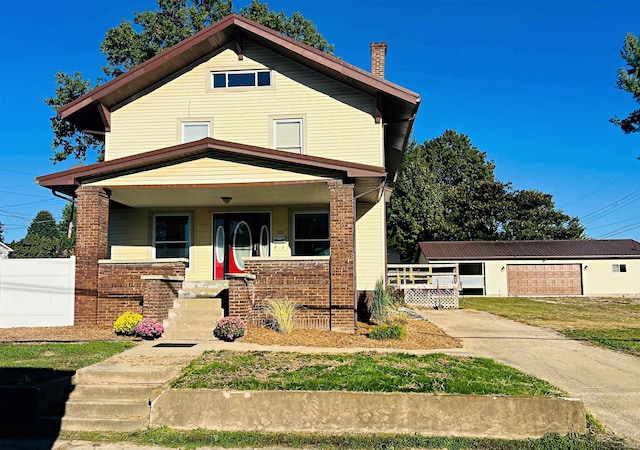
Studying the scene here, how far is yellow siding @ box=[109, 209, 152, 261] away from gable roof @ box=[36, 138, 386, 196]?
10.6 ft

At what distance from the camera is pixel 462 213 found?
149 ft

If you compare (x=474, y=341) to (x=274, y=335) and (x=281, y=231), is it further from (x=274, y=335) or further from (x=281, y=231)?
(x=281, y=231)

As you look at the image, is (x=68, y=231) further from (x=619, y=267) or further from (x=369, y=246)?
(x=619, y=267)

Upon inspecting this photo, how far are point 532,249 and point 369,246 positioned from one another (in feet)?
74.1

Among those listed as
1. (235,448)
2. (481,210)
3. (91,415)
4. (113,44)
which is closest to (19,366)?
(91,415)

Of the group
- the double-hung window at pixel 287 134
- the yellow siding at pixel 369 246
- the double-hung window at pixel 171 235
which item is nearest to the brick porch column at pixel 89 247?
the double-hung window at pixel 171 235

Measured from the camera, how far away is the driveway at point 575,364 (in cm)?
602

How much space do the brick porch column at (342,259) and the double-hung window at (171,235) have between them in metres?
5.88

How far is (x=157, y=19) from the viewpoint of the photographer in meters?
27.1

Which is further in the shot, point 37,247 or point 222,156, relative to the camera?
point 37,247

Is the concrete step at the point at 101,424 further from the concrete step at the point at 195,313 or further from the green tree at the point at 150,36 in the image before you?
the green tree at the point at 150,36

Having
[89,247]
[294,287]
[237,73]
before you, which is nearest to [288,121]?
[237,73]

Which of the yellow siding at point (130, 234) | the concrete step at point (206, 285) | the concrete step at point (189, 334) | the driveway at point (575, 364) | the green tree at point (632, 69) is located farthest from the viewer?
the green tree at point (632, 69)

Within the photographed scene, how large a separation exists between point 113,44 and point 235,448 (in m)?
26.0
